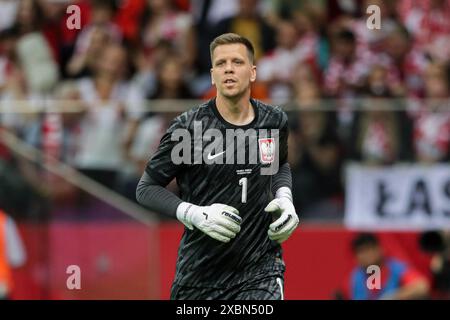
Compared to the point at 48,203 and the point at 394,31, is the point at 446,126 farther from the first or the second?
the point at 48,203

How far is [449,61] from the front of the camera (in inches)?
602

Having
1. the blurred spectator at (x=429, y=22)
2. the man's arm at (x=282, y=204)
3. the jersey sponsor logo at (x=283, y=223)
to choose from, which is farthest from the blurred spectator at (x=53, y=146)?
the jersey sponsor logo at (x=283, y=223)

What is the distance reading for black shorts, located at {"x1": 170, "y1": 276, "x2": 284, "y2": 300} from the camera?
839cm

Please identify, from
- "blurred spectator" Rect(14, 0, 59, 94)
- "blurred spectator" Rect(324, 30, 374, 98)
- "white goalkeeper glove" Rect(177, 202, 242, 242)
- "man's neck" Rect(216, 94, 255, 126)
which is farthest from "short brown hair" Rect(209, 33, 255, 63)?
"blurred spectator" Rect(14, 0, 59, 94)

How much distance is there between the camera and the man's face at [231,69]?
27.6 ft

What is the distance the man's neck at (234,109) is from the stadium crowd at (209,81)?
204 inches

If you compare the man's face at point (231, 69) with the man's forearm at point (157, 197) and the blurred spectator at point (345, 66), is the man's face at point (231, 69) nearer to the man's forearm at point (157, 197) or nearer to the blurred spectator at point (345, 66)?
the man's forearm at point (157, 197)

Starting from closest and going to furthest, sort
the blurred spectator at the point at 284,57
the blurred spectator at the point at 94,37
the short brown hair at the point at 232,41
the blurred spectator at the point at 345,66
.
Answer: the short brown hair at the point at 232,41 → the blurred spectator at the point at 345,66 → the blurred spectator at the point at 284,57 → the blurred spectator at the point at 94,37

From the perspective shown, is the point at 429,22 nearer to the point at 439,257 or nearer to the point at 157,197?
the point at 439,257

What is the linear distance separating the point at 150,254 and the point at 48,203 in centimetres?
136

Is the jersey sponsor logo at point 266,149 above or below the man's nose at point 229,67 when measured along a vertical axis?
below

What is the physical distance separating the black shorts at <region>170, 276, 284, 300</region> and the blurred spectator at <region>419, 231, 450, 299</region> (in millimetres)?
5185

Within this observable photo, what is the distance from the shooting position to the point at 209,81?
15.8 m

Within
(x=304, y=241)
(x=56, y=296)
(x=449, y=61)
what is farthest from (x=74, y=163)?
(x=449, y=61)
